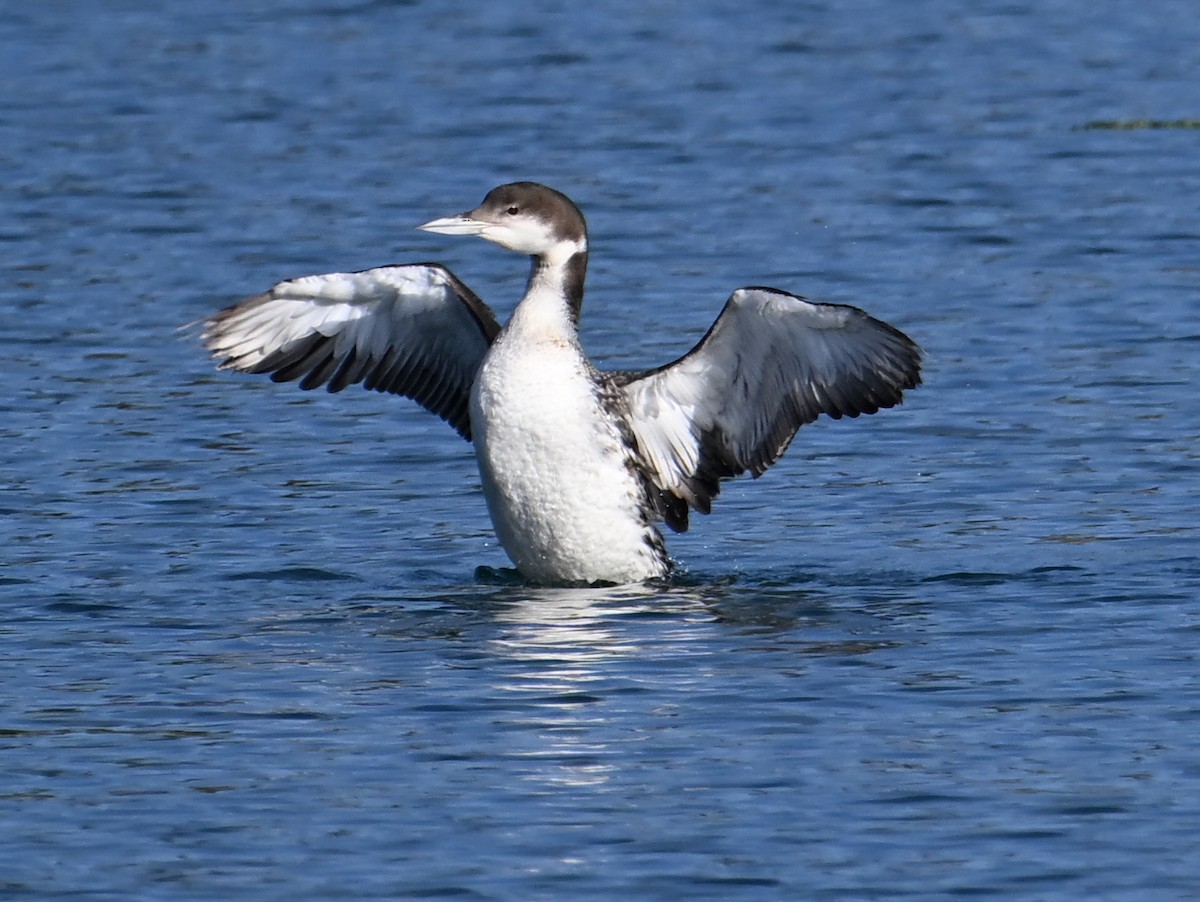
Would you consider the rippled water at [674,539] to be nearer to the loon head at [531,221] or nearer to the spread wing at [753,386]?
the spread wing at [753,386]

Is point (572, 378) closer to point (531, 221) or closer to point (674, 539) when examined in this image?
point (531, 221)

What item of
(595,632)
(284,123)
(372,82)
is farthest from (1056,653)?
(372,82)

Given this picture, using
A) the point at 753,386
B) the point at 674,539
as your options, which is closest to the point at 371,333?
the point at 753,386

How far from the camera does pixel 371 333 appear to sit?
998 centimetres

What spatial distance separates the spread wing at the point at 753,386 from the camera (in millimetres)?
9211

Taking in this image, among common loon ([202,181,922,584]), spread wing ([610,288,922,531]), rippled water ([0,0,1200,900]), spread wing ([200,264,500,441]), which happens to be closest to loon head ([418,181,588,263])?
common loon ([202,181,922,584])

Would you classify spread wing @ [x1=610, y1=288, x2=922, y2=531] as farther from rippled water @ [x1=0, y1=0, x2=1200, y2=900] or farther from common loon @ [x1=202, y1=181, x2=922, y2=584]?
rippled water @ [x1=0, y1=0, x2=1200, y2=900]

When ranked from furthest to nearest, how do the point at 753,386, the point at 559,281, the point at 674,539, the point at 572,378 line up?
the point at 674,539 < the point at 753,386 < the point at 559,281 < the point at 572,378

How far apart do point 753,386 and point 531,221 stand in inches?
41.5

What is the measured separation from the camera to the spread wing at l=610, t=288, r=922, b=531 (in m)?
9.21

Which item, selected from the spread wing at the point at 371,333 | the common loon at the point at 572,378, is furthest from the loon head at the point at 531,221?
the spread wing at the point at 371,333

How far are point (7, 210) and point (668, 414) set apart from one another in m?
8.08

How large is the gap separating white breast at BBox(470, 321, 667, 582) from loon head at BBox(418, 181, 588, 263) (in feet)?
1.17

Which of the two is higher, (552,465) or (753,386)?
(753,386)
